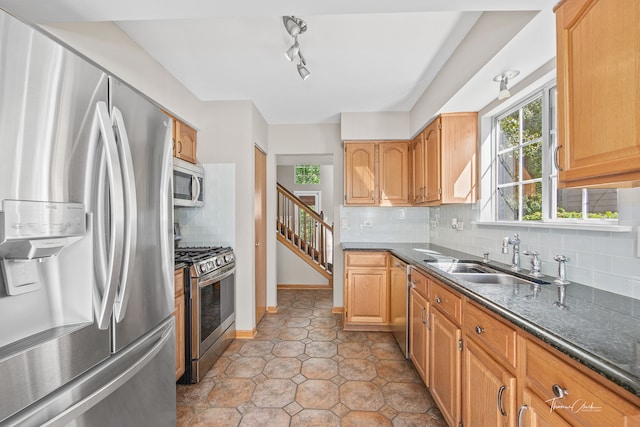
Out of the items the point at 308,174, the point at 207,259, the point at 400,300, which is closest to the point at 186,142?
the point at 207,259

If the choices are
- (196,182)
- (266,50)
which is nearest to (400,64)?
(266,50)

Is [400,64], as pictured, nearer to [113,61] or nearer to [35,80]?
[113,61]

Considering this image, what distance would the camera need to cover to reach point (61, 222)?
0.86m

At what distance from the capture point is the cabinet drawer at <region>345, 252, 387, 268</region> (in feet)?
10.3

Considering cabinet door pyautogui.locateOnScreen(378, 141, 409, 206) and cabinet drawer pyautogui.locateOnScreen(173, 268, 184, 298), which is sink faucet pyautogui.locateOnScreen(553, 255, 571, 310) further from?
cabinet drawer pyautogui.locateOnScreen(173, 268, 184, 298)

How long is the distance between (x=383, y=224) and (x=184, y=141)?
98.2 inches

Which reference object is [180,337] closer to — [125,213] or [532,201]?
[125,213]

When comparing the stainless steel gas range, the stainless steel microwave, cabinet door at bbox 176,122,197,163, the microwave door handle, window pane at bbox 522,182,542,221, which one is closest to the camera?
the microwave door handle

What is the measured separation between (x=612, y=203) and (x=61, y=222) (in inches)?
92.0

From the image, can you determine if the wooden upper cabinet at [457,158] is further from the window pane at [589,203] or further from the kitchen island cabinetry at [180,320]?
the kitchen island cabinetry at [180,320]

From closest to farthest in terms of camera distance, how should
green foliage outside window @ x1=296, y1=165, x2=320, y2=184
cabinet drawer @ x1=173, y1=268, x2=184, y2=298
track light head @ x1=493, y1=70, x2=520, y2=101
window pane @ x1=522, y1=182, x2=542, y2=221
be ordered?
track light head @ x1=493, y1=70, x2=520, y2=101
window pane @ x1=522, y1=182, x2=542, y2=221
cabinet drawer @ x1=173, y1=268, x2=184, y2=298
green foliage outside window @ x1=296, y1=165, x2=320, y2=184

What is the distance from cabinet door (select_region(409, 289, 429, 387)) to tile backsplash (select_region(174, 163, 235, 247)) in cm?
193

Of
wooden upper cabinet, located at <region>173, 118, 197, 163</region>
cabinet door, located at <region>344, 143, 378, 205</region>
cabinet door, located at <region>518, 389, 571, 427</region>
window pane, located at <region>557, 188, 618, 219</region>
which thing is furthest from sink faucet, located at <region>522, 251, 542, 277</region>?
wooden upper cabinet, located at <region>173, 118, 197, 163</region>

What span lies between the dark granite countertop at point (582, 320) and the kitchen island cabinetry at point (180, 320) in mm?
1877
